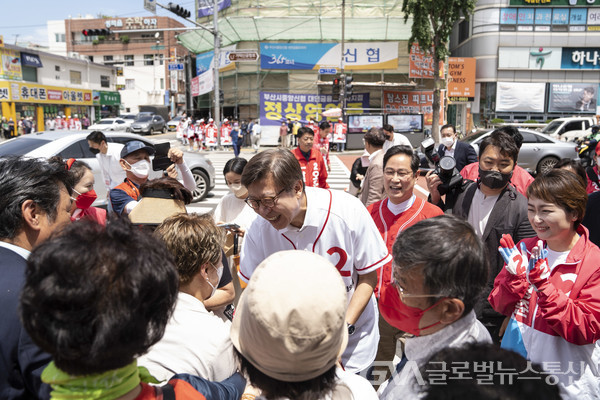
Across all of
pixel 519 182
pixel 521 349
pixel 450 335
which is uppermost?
pixel 519 182

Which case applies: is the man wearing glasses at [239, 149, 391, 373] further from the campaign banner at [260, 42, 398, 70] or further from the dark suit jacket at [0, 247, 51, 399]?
the campaign banner at [260, 42, 398, 70]

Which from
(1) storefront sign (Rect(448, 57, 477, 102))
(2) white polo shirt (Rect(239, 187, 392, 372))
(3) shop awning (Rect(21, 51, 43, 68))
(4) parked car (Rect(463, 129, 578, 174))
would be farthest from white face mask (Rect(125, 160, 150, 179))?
(3) shop awning (Rect(21, 51, 43, 68))

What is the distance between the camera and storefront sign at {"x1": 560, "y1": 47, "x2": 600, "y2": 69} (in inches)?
1348

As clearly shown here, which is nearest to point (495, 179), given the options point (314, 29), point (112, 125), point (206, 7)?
point (314, 29)

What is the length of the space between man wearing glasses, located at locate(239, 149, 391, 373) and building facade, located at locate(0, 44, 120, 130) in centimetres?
3991

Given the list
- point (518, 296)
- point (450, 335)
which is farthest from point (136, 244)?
point (518, 296)

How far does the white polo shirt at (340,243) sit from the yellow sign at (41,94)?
3999cm

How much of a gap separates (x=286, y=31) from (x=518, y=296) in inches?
1171

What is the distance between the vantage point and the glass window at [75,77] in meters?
45.9

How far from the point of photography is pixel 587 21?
33625 millimetres

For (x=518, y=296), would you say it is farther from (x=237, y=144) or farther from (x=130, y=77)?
(x=130, y=77)

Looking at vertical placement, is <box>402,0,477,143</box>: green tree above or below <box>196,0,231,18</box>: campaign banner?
below

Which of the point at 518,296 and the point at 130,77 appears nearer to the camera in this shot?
the point at 518,296

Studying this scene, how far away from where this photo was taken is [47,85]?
134 feet
